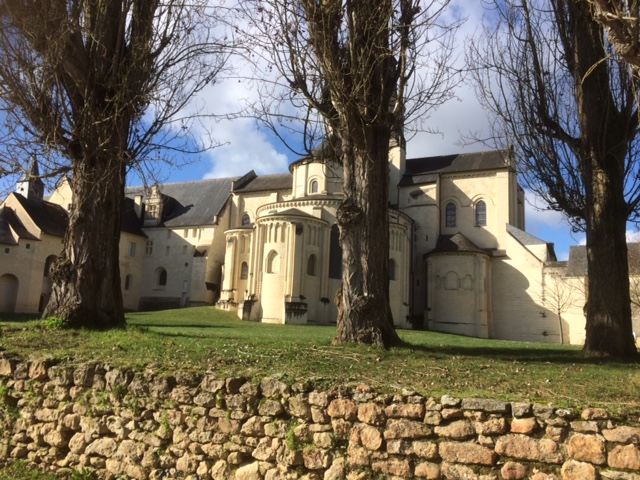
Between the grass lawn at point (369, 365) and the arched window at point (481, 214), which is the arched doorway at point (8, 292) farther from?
the arched window at point (481, 214)

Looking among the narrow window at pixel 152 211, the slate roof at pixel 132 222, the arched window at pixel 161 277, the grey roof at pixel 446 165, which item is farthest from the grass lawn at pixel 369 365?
the narrow window at pixel 152 211

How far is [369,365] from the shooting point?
23.8 ft

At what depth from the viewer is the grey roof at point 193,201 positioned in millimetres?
47491

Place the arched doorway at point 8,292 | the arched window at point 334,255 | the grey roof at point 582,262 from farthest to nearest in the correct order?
the arched doorway at point 8,292 < the grey roof at point 582,262 < the arched window at point 334,255

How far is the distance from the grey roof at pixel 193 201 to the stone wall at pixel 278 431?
39786mm

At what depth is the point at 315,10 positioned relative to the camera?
376 inches

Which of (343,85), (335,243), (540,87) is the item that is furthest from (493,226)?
(343,85)

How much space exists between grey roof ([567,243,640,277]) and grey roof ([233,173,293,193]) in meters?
21.9

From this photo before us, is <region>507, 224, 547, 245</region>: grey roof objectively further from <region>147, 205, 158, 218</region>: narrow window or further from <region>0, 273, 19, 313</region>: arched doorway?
<region>0, 273, 19, 313</region>: arched doorway

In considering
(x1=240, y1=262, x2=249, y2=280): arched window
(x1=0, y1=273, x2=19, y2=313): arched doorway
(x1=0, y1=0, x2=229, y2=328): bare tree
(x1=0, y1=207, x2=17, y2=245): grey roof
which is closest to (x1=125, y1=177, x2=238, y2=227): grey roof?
(x1=240, y1=262, x2=249, y2=280): arched window

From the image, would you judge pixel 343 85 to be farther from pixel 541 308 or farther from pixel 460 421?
pixel 541 308

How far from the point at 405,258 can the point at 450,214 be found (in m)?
A: 7.66

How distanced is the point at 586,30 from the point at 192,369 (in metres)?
10.2

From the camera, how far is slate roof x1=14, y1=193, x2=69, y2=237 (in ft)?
126
